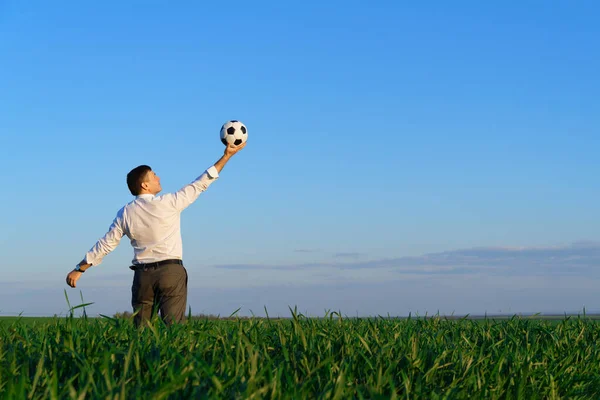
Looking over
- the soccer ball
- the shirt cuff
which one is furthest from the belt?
the soccer ball

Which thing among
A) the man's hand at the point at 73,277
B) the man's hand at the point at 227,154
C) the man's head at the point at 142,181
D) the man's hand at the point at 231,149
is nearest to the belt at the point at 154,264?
the man's hand at the point at 73,277

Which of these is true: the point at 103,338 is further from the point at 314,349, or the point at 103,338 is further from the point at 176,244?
the point at 176,244

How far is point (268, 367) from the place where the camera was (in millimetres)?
3992

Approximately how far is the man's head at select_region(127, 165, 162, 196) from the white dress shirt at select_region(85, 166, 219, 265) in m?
0.11

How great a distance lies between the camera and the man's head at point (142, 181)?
9.50 metres

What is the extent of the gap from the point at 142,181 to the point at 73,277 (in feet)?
5.55

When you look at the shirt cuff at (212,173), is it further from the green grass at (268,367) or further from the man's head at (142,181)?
the green grass at (268,367)

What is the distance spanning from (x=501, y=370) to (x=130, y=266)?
5.64m

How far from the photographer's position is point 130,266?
30.7 ft

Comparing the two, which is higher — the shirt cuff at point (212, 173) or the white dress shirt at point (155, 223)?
the shirt cuff at point (212, 173)

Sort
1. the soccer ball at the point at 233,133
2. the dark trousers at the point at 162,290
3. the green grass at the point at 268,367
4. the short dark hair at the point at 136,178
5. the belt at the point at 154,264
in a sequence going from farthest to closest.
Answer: the soccer ball at the point at 233,133 < the short dark hair at the point at 136,178 < the belt at the point at 154,264 < the dark trousers at the point at 162,290 < the green grass at the point at 268,367

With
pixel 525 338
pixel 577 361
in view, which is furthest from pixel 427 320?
pixel 577 361

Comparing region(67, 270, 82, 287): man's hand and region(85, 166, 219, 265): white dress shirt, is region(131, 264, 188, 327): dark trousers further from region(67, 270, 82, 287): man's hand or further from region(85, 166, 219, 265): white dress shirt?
region(67, 270, 82, 287): man's hand

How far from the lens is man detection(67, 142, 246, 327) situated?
899 cm
